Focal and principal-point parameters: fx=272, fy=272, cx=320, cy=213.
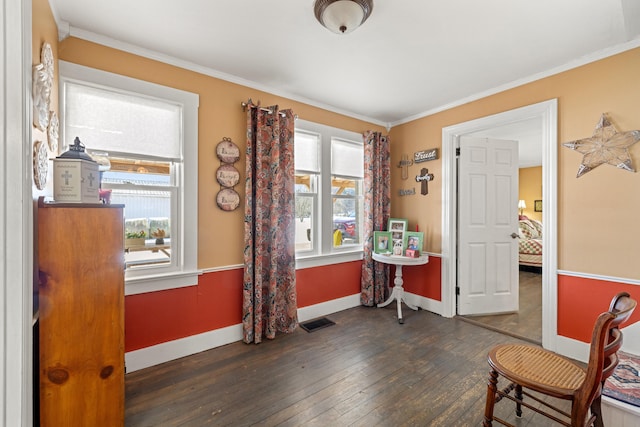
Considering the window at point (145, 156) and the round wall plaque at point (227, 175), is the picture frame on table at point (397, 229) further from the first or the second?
the window at point (145, 156)

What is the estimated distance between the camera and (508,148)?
3453 mm

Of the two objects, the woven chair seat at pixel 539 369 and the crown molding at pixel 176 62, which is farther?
the crown molding at pixel 176 62

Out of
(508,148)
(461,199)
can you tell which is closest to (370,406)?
(461,199)

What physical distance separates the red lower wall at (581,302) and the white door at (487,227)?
35.9 inches

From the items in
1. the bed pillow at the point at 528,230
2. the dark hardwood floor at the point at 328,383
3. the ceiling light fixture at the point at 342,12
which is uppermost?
the ceiling light fixture at the point at 342,12

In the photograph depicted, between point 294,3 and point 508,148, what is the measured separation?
313 cm

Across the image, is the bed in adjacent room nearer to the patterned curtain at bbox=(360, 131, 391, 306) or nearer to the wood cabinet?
the patterned curtain at bbox=(360, 131, 391, 306)

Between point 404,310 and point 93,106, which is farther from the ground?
point 93,106

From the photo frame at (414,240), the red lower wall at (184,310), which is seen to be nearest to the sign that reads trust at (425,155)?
the photo frame at (414,240)

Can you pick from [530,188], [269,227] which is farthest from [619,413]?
[530,188]

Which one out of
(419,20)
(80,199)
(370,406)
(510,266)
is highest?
(419,20)

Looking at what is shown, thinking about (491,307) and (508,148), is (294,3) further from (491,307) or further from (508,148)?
(491,307)

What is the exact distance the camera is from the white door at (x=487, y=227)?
11.0 feet

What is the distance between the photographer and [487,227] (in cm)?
338
